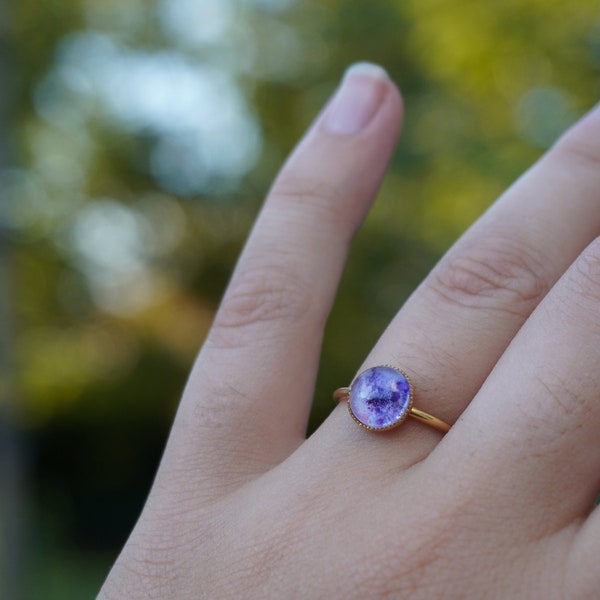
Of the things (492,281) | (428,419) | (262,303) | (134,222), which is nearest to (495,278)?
(492,281)

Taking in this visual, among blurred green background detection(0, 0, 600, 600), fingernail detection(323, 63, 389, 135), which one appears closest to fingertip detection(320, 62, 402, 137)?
fingernail detection(323, 63, 389, 135)

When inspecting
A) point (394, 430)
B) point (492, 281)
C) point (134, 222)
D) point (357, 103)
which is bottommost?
point (134, 222)

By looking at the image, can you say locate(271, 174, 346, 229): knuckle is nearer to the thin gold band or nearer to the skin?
the skin

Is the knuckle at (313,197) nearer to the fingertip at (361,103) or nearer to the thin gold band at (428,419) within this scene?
the fingertip at (361,103)

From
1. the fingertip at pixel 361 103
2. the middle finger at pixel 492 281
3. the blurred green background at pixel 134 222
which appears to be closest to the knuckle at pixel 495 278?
the middle finger at pixel 492 281

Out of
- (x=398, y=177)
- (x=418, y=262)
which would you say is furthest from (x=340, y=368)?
(x=398, y=177)

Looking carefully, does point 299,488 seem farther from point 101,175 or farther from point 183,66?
point 101,175

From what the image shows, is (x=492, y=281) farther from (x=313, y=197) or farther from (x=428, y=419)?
(x=313, y=197)
